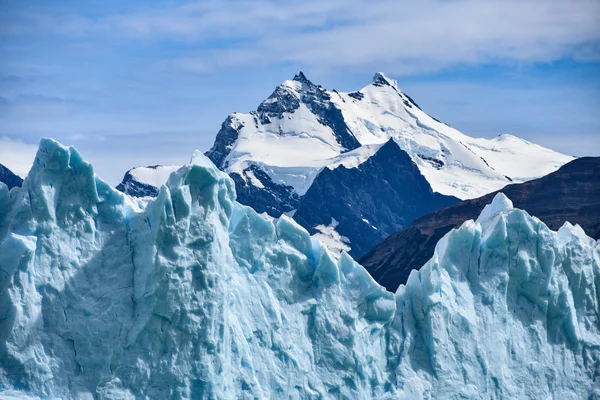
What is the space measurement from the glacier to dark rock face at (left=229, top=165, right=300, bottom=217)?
131m

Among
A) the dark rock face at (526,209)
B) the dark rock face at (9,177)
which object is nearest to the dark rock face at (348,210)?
the dark rock face at (9,177)

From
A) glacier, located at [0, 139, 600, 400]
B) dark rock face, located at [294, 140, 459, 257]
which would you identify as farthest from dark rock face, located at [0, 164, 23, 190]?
glacier, located at [0, 139, 600, 400]

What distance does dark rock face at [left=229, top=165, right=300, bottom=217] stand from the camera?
622ft

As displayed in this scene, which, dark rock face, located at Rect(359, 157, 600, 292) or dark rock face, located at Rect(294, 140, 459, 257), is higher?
dark rock face, located at Rect(294, 140, 459, 257)

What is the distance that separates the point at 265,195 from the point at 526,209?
3260 inches

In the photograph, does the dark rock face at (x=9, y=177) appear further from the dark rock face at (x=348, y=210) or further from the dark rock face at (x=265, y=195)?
the dark rock face at (x=348, y=210)

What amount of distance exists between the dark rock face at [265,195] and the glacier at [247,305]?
131 meters

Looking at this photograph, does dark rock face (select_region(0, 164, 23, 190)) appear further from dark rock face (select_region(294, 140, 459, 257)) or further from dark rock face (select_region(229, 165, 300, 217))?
dark rock face (select_region(294, 140, 459, 257))

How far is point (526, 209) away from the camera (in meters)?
113

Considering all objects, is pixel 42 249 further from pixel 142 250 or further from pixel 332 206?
pixel 332 206

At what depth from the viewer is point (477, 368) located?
54.8 meters

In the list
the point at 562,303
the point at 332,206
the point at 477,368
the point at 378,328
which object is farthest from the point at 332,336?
the point at 332,206

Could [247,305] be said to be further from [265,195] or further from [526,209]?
[265,195]

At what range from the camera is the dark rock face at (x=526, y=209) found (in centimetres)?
10694
